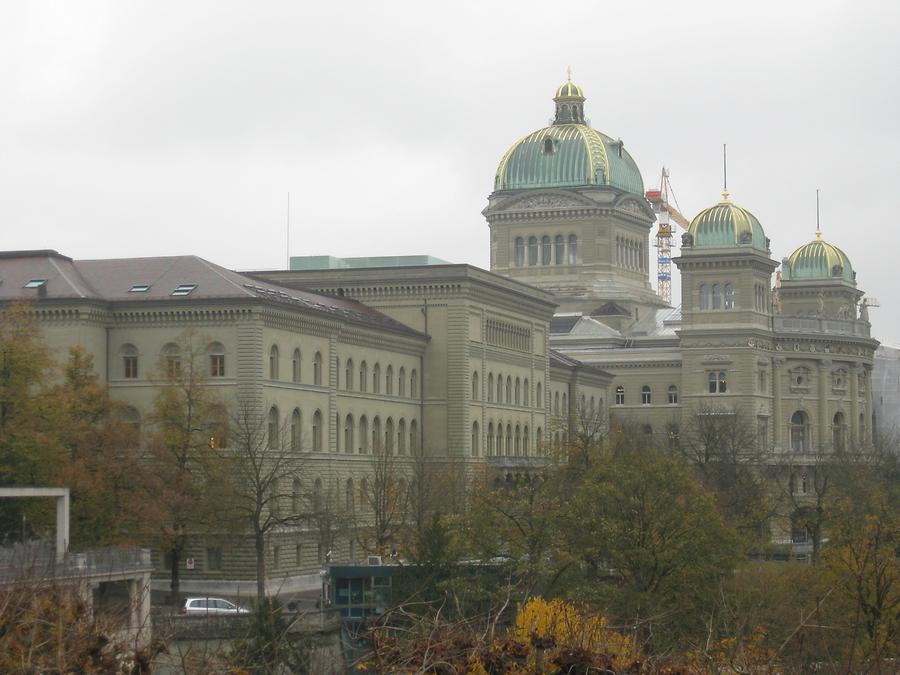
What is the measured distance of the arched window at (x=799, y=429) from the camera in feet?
592

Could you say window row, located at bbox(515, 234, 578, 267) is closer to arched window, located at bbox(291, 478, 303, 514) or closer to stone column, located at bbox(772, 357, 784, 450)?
stone column, located at bbox(772, 357, 784, 450)

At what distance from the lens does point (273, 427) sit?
103188 millimetres

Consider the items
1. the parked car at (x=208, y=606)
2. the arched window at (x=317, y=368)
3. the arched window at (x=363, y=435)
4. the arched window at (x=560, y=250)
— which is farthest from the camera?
the arched window at (x=560, y=250)

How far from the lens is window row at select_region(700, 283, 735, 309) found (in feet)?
569

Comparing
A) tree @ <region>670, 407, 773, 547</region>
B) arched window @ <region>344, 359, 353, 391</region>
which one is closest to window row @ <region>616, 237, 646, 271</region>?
tree @ <region>670, 407, 773, 547</region>

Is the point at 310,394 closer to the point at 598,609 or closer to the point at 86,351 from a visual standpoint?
the point at 86,351

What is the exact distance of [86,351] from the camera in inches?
3954

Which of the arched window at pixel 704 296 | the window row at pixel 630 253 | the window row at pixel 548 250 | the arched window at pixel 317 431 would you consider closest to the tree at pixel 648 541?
the arched window at pixel 317 431

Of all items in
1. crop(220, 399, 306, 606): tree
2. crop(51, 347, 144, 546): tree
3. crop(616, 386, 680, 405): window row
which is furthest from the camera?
crop(616, 386, 680, 405): window row

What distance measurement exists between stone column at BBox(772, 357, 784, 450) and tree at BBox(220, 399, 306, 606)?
79.9m

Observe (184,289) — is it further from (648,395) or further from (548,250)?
(548,250)

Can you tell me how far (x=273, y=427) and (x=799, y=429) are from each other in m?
86.7

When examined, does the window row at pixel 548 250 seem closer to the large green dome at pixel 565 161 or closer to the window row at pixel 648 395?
the large green dome at pixel 565 161

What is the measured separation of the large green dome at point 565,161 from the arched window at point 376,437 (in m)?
→ 70.8
